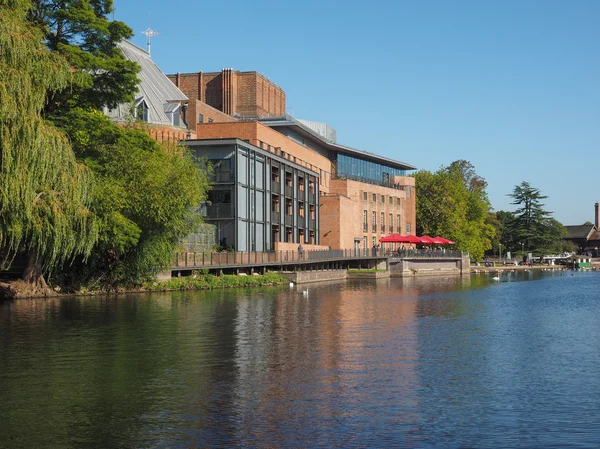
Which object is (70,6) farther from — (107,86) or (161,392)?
(161,392)

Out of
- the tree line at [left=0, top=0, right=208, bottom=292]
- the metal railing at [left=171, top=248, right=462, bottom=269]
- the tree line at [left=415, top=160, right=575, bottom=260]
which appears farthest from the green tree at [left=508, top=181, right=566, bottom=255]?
the tree line at [left=0, top=0, right=208, bottom=292]

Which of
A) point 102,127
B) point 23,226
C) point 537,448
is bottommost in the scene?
point 537,448

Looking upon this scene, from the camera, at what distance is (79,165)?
33.0m

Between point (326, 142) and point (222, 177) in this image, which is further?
point (326, 142)

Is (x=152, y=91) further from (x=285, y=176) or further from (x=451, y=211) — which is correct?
(x=451, y=211)

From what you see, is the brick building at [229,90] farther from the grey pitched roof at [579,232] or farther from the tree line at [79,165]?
the grey pitched roof at [579,232]

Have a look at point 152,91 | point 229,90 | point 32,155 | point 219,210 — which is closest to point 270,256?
point 219,210

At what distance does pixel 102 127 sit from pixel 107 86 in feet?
7.21

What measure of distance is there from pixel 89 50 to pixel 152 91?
30940mm

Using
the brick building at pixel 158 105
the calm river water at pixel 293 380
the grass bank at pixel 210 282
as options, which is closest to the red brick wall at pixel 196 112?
the brick building at pixel 158 105

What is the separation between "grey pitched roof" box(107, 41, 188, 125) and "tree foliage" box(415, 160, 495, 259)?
5295 centimetres

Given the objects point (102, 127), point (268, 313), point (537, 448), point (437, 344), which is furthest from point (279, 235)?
point (537, 448)

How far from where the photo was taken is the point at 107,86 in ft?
135

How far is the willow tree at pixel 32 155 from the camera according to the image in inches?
1101
